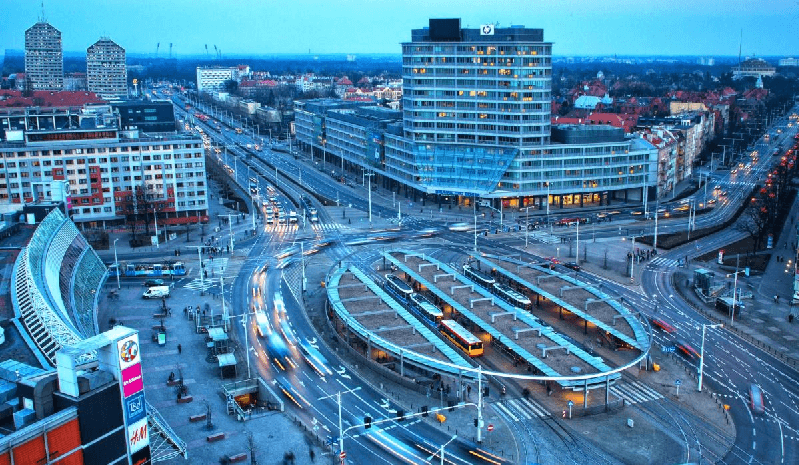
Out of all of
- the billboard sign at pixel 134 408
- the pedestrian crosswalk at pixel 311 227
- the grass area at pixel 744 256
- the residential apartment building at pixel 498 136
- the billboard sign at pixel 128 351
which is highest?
the residential apartment building at pixel 498 136

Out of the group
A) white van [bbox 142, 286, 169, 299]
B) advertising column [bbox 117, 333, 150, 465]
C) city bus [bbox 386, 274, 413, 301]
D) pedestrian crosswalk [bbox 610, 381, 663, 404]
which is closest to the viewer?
advertising column [bbox 117, 333, 150, 465]

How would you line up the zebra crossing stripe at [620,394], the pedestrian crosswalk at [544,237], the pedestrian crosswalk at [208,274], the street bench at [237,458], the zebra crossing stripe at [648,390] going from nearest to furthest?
the street bench at [237,458]
the zebra crossing stripe at [620,394]
the zebra crossing stripe at [648,390]
the pedestrian crosswalk at [208,274]
the pedestrian crosswalk at [544,237]

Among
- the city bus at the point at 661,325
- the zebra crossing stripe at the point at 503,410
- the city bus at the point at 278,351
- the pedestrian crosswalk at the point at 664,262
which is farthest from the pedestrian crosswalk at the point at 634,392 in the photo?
the pedestrian crosswalk at the point at 664,262

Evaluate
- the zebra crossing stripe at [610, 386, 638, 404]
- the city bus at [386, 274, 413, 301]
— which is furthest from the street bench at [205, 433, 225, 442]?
the city bus at [386, 274, 413, 301]

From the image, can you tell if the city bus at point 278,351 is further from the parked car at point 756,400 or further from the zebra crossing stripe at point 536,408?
the parked car at point 756,400

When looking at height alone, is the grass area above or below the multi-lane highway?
above

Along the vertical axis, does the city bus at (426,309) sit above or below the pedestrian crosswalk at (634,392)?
above

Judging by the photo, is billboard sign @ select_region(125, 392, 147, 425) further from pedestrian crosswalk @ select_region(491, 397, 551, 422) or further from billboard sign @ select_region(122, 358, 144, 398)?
pedestrian crosswalk @ select_region(491, 397, 551, 422)
